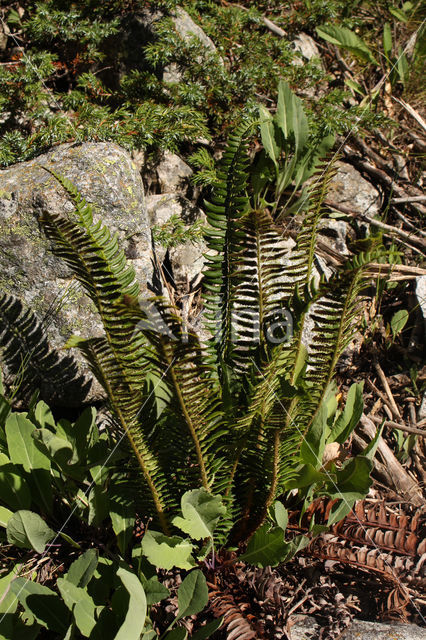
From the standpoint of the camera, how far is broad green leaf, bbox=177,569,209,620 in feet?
5.59

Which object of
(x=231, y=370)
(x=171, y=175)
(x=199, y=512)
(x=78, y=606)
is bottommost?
(x=78, y=606)

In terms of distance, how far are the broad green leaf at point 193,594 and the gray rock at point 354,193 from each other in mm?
2697

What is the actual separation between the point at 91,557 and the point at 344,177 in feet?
9.83

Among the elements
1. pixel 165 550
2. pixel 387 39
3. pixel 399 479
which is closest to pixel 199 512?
pixel 165 550

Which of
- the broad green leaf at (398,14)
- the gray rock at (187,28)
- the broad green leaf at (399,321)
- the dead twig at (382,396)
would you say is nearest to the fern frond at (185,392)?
the dead twig at (382,396)

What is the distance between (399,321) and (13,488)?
2180 millimetres

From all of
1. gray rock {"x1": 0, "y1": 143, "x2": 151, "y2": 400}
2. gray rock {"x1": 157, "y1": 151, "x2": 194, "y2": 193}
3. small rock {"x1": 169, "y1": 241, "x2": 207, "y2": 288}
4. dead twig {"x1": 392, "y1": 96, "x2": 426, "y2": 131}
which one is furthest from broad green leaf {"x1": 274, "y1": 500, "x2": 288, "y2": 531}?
dead twig {"x1": 392, "y1": 96, "x2": 426, "y2": 131}

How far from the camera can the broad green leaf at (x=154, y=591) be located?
5.74ft

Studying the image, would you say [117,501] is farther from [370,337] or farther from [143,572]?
[370,337]

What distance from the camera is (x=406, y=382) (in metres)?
3.04

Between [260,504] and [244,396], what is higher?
[244,396]

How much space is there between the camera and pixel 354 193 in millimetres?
3771

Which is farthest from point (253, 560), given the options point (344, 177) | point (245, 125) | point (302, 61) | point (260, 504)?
point (302, 61)

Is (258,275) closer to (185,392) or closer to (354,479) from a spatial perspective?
(185,392)
